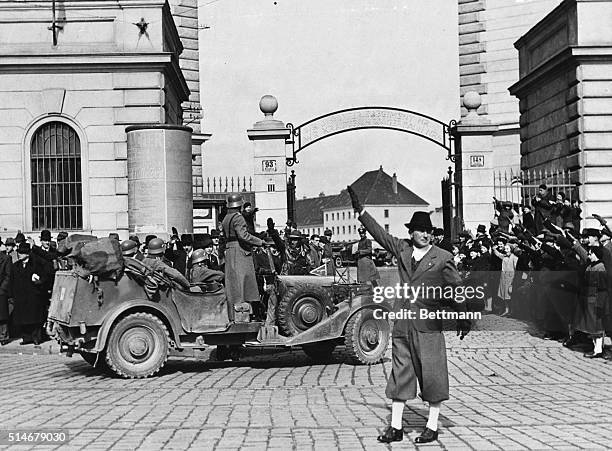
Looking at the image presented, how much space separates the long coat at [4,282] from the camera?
1758cm

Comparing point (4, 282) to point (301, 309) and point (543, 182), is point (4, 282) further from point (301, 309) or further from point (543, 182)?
point (543, 182)

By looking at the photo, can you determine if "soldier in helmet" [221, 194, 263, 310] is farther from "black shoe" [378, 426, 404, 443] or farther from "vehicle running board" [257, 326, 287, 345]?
"black shoe" [378, 426, 404, 443]

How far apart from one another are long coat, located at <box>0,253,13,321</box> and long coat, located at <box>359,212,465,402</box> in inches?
415

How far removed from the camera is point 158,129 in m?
21.4

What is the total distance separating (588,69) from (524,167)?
5.52 meters

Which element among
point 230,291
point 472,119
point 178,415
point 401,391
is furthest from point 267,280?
point 472,119

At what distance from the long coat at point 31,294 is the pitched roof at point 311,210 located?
73.9m

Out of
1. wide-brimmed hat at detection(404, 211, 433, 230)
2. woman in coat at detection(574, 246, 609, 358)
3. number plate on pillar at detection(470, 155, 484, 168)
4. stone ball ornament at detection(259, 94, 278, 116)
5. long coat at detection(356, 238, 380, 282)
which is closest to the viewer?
wide-brimmed hat at detection(404, 211, 433, 230)

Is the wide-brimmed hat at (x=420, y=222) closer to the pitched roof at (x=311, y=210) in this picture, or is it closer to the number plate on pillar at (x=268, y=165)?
the number plate on pillar at (x=268, y=165)

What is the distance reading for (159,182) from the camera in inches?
843

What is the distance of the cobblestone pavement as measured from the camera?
27.8 ft

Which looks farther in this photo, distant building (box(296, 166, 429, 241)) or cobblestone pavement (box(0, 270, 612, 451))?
distant building (box(296, 166, 429, 241))

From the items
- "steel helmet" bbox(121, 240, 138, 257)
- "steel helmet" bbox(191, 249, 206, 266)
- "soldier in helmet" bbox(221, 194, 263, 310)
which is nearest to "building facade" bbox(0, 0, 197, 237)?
"steel helmet" bbox(191, 249, 206, 266)

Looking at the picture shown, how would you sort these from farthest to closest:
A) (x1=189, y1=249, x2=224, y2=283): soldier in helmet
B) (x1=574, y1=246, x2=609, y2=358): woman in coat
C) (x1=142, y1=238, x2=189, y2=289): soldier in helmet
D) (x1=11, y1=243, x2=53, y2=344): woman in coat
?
1. (x1=11, y1=243, x2=53, y2=344): woman in coat
2. (x1=574, y1=246, x2=609, y2=358): woman in coat
3. (x1=189, y1=249, x2=224, y2=283): soldier in helmet
4. (x1=142, y1=238, x2=189, y2=289): soldier in helmet
